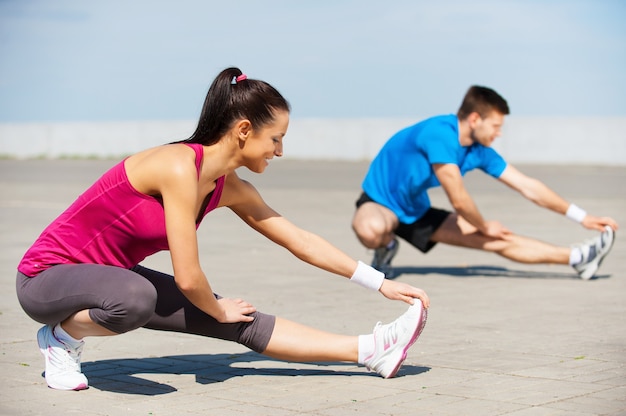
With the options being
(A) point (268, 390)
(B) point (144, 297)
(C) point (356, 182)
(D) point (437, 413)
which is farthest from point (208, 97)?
(C) point (356, 182)

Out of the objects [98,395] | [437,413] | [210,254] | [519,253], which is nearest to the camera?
[437,413]

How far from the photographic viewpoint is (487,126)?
8.34 meters

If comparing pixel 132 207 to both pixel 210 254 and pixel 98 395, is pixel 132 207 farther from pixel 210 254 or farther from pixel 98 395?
pixel 210 254

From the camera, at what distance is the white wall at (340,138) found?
99.8 feet

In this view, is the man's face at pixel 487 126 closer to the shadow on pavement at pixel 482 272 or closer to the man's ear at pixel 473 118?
the man's ear at pixel 473 118

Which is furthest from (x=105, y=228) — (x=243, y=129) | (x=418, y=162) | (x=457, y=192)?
(x=418, y=162)

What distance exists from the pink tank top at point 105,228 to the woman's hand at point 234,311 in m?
0.41

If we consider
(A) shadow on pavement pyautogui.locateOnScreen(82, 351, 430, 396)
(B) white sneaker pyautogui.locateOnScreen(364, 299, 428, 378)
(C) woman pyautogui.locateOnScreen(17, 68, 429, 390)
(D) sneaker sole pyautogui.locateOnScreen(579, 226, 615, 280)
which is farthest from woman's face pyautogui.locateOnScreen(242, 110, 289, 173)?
(D) sneaker sole pyautogui.locateOnScreen(579, 226, 615, 280)

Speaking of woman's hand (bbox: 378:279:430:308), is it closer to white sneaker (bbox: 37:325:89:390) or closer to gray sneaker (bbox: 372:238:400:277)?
white sneaker (bbox: 37:325:89:390)

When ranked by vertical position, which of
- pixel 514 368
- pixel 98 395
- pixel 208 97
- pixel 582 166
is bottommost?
pixel 98 395

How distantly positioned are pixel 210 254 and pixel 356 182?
1136 cm

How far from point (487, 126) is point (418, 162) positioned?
24.9 inches

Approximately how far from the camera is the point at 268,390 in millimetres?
4680

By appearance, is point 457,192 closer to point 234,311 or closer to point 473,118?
point 473,118
